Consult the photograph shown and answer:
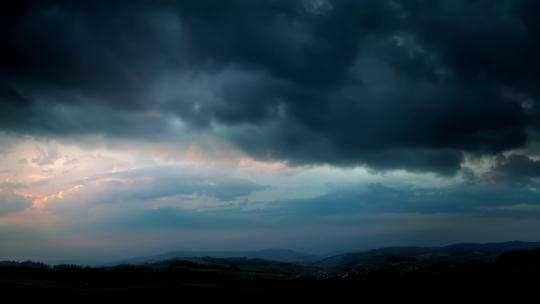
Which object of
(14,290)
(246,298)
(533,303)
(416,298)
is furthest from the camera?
(14,290)

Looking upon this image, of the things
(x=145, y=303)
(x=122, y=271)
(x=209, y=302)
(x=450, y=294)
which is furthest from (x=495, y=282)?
(x=122, y=271)

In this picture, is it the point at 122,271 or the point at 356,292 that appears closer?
the point at 356,292

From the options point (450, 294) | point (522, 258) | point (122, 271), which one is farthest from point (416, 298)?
point (122, 271)

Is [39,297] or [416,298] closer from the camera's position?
[416,298]

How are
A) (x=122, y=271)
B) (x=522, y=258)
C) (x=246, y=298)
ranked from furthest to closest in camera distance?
(x=122, y=271) < (x=522, y=258) < (x=246, y=298)

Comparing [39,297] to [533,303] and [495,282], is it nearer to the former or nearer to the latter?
[533,303]

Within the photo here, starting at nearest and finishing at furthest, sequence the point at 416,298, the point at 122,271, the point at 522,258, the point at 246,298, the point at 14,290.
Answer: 1. the point at 416,298
2. the point at 246,298
3. the point at 14,290
4. the point at 522,258
5. the point at 122,271

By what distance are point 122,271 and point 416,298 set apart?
149722 mm

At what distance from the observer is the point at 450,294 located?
214 feet

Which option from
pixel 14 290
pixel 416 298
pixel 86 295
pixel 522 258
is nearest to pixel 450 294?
pixel 416 298

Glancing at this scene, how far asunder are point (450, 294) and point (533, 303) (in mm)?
13787

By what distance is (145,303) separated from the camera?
67000mm

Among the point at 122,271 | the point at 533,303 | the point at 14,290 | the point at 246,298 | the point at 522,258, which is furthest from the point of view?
the point at 122,271

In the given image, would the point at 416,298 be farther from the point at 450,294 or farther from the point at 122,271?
the point at 122,271
